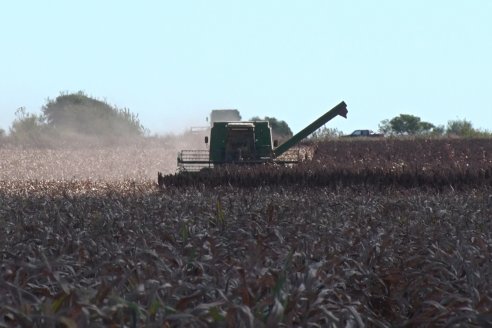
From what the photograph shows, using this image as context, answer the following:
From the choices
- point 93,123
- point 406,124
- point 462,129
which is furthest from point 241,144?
point 406,124

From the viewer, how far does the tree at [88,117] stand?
4195 inches

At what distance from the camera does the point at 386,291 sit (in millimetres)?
6477

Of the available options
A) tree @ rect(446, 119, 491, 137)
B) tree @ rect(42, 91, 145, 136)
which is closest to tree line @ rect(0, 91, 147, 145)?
tree @ rect(42, 91, 145, 136)

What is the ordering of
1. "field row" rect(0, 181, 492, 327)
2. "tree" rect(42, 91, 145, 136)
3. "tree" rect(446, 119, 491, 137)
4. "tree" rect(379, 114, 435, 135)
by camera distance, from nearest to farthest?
"field row" rect(0, 181, 492, 327) → "tree" rect(446, 119, 491, 137) → "tree" rect(42, 91, 145, 136) → "tree" rect(379, 114, 435, 135)

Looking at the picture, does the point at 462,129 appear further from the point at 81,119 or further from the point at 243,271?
the point at 243,271

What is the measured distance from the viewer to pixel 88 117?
109875 mm

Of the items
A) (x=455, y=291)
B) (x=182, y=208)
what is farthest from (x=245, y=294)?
(x=182, y=208)

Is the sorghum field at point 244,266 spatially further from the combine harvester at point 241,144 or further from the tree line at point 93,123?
the tree line at point 93,123

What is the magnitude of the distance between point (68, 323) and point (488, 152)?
150ft

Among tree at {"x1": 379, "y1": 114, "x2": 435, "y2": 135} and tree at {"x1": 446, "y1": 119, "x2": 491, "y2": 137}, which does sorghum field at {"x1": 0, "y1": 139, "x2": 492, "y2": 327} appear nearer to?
tree at {"x1": 446, "y1": 119, "x2": 491, "y2": 137}

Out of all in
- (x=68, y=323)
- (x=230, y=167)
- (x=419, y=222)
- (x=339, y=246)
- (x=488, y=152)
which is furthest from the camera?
(x=488, y=152)

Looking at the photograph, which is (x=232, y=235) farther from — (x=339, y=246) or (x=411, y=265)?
(x=411, y=265)

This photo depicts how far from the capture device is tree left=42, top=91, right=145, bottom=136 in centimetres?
10656

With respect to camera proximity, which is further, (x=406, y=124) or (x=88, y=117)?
(x=406, y=124)
